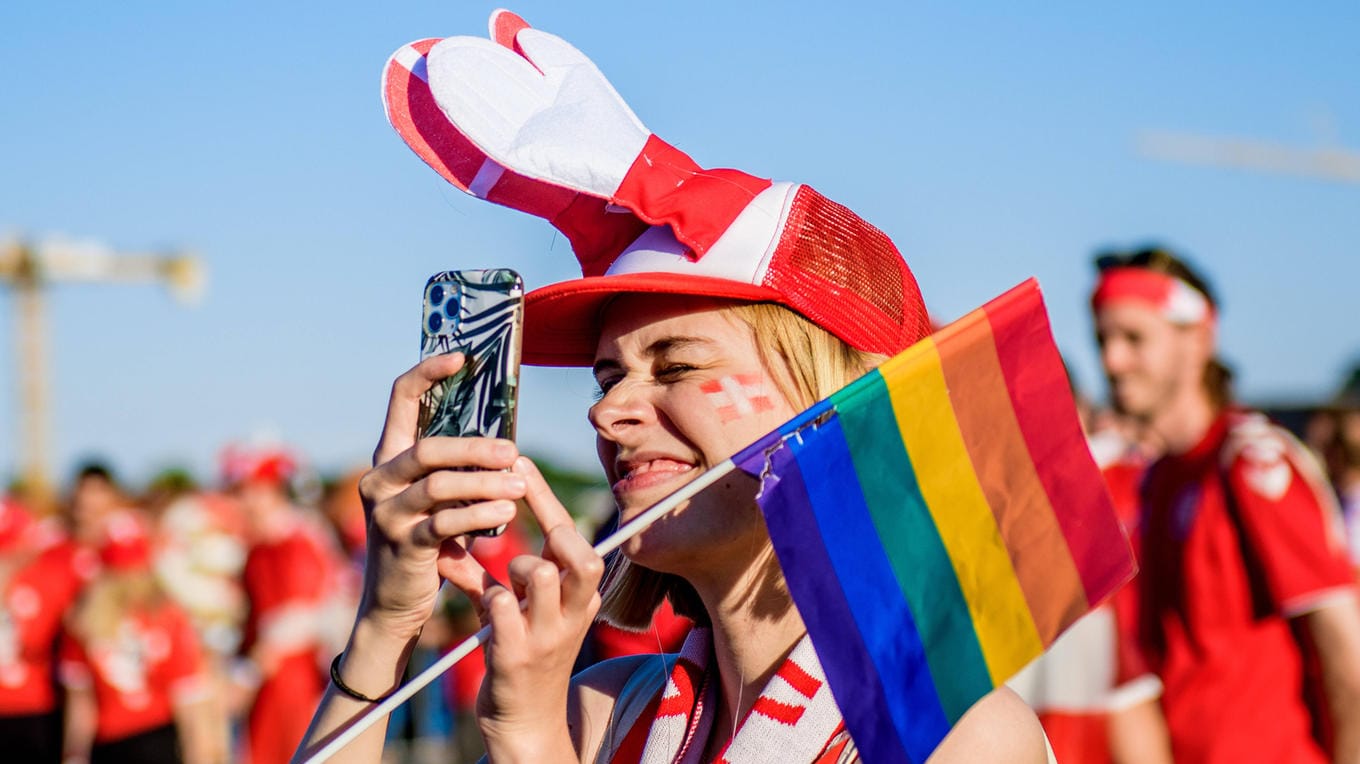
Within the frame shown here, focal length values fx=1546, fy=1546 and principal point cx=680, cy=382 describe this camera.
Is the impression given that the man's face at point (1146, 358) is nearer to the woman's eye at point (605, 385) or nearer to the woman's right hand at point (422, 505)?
the woman's eye at point (605, 385)

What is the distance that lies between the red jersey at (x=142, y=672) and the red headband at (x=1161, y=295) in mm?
6305

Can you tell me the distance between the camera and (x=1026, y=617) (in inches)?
80.7

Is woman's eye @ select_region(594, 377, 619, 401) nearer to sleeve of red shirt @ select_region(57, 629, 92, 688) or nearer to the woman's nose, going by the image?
the woman's nose

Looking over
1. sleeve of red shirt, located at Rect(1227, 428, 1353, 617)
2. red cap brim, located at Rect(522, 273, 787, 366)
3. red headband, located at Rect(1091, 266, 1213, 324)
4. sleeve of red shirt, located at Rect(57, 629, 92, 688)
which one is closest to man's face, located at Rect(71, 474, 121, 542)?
sleeve of red shirt, located at Rect(57, 629, 92, 688)

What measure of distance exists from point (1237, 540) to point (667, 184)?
8.78 ft

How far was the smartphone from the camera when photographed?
186 centimetres

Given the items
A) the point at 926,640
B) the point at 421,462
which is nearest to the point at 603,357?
the point at 421,462

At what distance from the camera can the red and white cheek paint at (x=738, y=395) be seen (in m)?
2.05

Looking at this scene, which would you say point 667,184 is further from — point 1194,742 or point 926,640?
point 1194,742

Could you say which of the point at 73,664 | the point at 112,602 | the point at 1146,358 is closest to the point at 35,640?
the point at 73,664

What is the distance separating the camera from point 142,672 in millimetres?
8898

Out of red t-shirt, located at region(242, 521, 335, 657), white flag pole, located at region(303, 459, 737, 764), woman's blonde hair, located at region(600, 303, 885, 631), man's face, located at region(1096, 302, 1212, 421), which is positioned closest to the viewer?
white flag pole, located at region(303, 459, 737, 764)

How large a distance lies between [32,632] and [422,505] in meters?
8.44

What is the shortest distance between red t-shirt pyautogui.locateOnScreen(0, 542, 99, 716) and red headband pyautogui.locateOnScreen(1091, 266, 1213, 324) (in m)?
7.03
